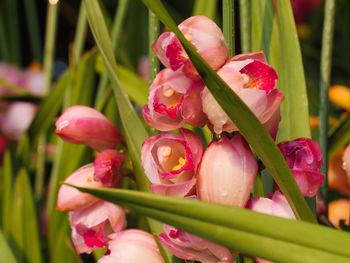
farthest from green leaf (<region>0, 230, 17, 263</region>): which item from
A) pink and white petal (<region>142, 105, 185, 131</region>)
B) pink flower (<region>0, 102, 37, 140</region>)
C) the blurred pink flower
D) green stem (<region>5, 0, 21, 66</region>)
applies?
green stem (<region>5, 0, 21, 66</region>)

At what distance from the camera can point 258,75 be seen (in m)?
0.26

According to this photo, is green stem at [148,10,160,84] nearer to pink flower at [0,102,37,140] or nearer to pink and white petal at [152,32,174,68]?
pink and white petal at [152,32,174,68]

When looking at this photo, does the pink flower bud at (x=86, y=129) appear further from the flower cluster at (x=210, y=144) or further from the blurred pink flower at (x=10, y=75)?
the blurred pink flower at (x=10, y=75)

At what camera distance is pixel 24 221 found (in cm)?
56

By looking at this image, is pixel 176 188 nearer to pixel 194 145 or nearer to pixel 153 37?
pixel 194 145

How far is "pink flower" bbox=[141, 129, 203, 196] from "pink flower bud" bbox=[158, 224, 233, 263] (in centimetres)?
2

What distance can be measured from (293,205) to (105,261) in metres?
0.11

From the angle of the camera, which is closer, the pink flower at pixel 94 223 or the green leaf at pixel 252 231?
the green leaf at pixel 252 231

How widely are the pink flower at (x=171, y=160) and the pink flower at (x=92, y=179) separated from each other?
0.17 ft

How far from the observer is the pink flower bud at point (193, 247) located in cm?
25

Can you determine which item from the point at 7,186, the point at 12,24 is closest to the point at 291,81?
the point at 7,186

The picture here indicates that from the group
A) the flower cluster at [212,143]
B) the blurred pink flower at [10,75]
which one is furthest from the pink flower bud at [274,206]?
the blurred pink flower at [10,75]

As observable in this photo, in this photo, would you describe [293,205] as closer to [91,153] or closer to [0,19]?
[91,153]

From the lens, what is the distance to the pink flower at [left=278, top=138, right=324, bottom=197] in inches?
10.2
